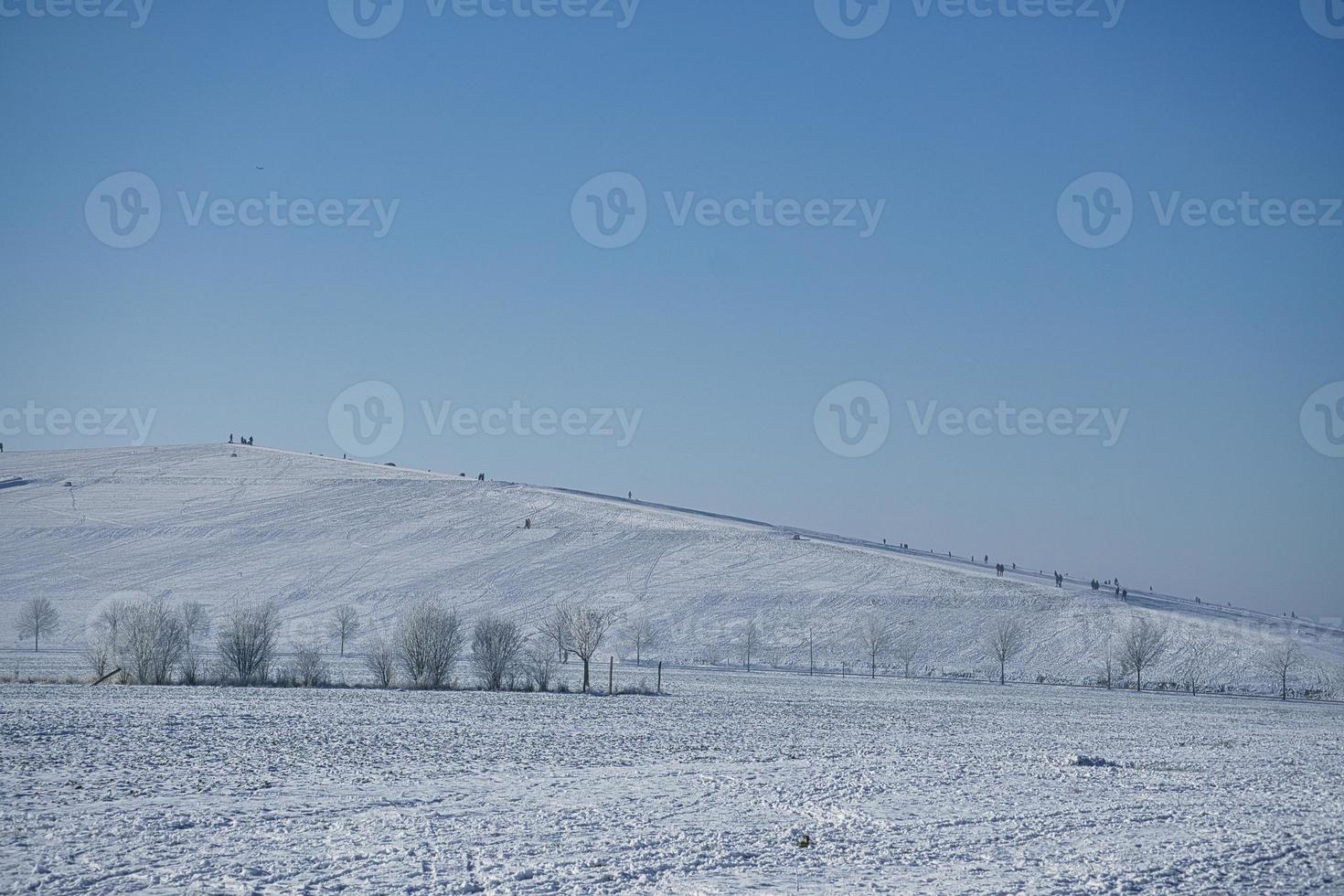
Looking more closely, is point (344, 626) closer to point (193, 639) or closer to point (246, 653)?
point (193, 639)

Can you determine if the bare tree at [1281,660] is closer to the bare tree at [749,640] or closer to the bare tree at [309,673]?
the bare tree at [749,640]

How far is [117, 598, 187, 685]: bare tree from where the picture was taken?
1905 inches

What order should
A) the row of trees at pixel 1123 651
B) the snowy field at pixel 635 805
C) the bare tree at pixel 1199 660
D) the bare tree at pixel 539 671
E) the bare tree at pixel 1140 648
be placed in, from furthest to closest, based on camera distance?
the row of trees at pixel 1123 651, the bare tree at pixel 1199 660, the bare tree at pixel 1140 648, the bare tree at pixel 539 671, the snowy field at pixel 635 805

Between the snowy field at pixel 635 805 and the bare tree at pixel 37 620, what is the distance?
47.0 meters

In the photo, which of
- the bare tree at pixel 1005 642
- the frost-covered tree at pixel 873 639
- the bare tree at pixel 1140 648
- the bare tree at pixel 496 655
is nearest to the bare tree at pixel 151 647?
the bare tree at pixel 496 655

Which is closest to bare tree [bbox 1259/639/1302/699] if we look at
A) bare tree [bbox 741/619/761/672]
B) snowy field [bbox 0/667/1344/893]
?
bare tree [bbox 741/619/761/672]

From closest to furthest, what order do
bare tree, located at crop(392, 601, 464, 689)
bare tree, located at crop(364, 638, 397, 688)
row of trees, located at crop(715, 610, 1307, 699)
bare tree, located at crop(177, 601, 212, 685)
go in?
bare tree, located at crop(177, 601, 212, 685)
bare tree, located at crop(364, 638, 397, 688)
bare tree, located at crop(392, 601, 464, 689)
row of trees, located at crop(715, 610, 1307, 699)

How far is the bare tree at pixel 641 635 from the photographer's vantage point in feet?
250

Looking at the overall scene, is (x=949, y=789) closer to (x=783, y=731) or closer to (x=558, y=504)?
(x=783, y=731)

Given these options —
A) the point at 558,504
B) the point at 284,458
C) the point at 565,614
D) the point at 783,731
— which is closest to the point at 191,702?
the point at 783,731

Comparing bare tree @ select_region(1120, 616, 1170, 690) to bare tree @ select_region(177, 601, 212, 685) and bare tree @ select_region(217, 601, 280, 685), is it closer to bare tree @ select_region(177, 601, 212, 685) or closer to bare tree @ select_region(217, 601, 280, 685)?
bare tree @ select_region(217, 601, 280, 685)

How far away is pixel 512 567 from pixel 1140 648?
172ft

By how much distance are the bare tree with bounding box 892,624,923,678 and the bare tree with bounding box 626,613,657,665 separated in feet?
56.1

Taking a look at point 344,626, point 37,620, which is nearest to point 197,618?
point 344,626
